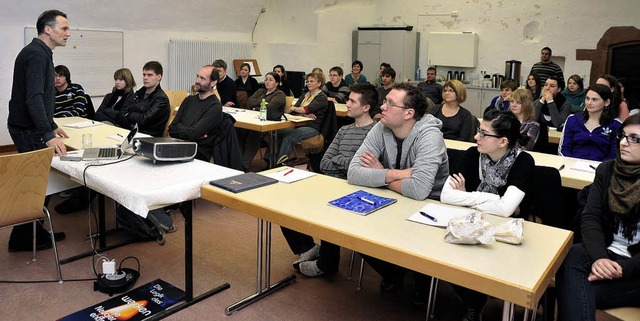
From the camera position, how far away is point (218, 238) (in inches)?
159

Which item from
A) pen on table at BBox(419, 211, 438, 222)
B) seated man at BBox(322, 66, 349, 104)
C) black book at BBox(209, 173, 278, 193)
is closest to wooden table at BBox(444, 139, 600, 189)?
pen on table at BBox(419, 211, 438, 222)

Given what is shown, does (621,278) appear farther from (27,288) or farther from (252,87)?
(252,87)

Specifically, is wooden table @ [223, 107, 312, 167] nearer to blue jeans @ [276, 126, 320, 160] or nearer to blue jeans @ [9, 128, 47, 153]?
blue jeans @ [276, 126, 320, 160]

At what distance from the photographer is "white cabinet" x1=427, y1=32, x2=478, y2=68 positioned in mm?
9578

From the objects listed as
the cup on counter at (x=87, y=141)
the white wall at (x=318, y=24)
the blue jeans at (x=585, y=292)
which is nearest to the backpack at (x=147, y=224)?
the cup on counter at (x=87, y=141)

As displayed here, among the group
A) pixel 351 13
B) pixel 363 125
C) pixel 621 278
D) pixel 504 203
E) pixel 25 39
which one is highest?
pixel 351 13

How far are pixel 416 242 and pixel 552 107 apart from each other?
13.2ft

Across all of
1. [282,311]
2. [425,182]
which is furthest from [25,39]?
[425,182]

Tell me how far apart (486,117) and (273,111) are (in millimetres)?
3334

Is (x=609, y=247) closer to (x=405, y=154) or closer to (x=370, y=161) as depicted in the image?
(x=405, y=154)

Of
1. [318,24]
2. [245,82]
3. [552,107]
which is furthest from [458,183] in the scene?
[318,24]

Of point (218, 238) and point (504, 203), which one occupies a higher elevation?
point (504, 203)

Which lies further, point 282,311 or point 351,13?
point 351,13

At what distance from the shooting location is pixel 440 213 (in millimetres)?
2391
